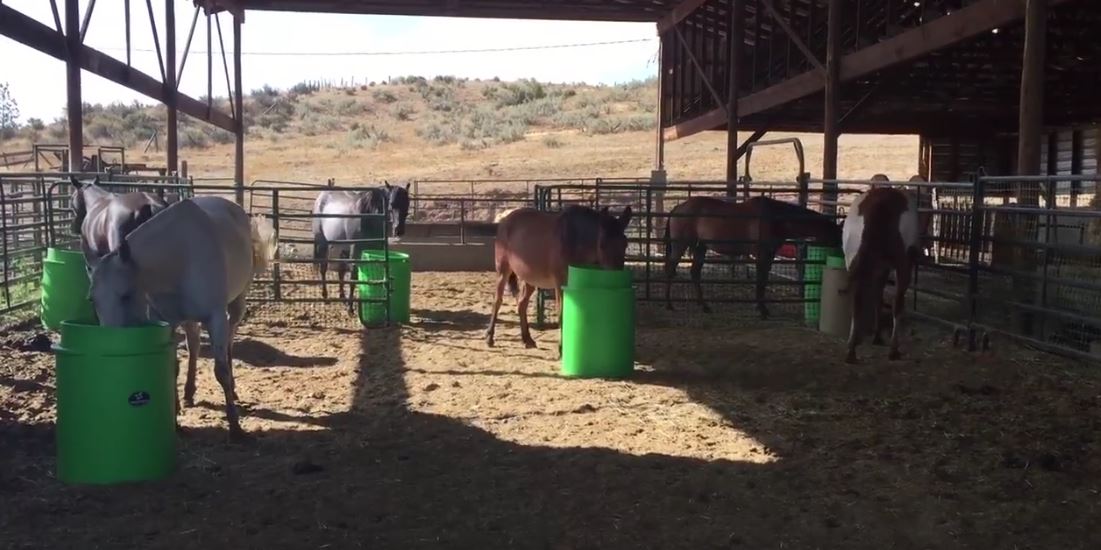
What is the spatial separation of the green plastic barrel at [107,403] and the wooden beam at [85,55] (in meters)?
6.24

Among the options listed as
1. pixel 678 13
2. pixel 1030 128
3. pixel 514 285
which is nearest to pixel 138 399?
pixel 514 285

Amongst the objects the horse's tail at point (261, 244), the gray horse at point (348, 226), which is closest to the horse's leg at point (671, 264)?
the gray horse at point (348, 226)

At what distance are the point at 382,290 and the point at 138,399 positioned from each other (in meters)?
5.57

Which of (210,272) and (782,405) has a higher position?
(210,272)

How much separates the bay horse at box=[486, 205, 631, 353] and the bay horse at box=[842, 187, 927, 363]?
210 centimetres

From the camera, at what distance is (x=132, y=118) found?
55.4m

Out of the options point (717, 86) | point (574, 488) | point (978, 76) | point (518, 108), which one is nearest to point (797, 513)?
point (574, 488)

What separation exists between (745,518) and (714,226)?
25.2ft

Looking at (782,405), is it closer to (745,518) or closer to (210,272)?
(745,518)

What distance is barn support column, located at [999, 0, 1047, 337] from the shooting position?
7.81 metres

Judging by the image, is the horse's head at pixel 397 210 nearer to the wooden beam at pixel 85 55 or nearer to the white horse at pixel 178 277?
the wooden beam at pixel 85 55

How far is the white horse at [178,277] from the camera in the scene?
16.2 feet

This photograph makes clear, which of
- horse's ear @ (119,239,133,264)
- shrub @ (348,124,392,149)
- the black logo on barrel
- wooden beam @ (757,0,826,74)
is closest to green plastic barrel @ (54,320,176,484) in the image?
the black logo on barrel

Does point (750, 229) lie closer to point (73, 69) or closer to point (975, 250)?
point (975, 250)
